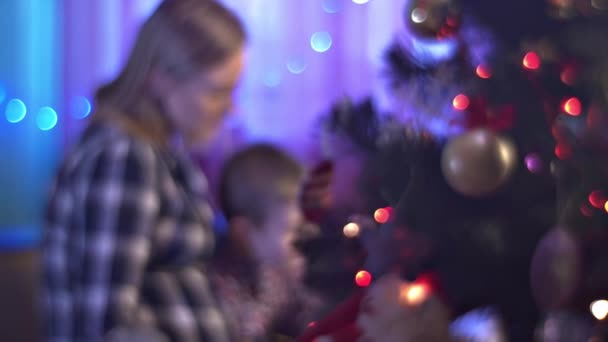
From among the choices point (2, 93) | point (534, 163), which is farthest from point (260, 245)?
point (2, 93)

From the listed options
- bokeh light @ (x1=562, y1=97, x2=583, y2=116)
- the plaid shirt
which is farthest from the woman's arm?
bokeh light @ (x1=562, y1=97, x2=583, y2=116)

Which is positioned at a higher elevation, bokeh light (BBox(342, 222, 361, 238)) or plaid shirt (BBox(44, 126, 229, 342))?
bokeh light (BBox(342, 222, 361, 238))

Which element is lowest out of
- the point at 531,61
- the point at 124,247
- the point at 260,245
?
the point at 260,245

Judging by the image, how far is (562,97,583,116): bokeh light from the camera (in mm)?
780

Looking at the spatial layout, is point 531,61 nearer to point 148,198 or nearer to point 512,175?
point 512,175

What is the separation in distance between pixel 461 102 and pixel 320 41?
1.49 metres

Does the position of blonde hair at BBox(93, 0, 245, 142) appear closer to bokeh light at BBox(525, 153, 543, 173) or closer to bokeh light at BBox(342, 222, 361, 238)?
bokeh light at BBox(342, 222, 361, 238)

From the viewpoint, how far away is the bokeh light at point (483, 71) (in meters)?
0.80

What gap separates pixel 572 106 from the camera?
78 centimetres

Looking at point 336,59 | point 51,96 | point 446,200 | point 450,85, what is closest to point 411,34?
point 450,85

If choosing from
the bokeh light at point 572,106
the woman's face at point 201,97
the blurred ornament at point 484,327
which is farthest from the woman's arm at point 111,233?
the bokeh light at point 572,106

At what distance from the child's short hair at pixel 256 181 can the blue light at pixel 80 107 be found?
710 millimetres

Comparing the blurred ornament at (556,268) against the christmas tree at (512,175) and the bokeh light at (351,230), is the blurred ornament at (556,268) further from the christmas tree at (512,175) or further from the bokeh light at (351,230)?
the bokeh light at (351,230)

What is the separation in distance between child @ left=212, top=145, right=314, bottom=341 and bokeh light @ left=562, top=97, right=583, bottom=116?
75cm
